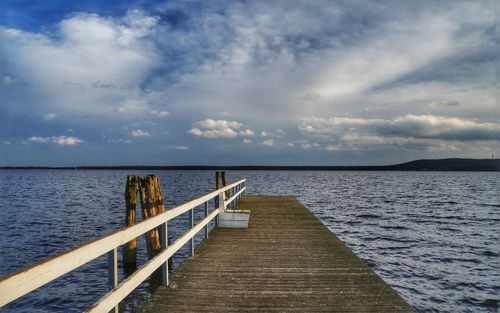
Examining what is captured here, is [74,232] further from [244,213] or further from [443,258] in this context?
[443,258]

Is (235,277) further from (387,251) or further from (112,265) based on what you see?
(387,251)

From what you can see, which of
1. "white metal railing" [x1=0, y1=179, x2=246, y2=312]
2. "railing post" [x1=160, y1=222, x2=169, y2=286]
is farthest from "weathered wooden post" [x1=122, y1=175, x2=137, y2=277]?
"white metal railing" [x1=0, y1=179, x2=246, y2=312]

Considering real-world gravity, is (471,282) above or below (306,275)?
below

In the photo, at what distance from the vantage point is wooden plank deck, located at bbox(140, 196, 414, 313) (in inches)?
198

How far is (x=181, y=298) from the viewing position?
524 centimetres

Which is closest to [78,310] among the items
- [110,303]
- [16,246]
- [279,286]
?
[279,286]

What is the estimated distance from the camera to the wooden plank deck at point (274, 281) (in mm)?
5023

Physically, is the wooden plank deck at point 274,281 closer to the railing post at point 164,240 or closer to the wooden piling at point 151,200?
the railing post at point 164,240

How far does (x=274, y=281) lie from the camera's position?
239 inches

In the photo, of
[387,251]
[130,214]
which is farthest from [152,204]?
[387,251]

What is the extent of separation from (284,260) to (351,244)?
35.2ft

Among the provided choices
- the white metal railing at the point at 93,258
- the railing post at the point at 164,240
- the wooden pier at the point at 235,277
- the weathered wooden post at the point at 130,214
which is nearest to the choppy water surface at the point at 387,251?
the weathered wooden post at the point at 130,214

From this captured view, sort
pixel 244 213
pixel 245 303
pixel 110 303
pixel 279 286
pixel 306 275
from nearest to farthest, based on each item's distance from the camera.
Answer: pixel 110 303
pixel 245 303
pixel 279 286
pixel 306 275
pixel 244 213

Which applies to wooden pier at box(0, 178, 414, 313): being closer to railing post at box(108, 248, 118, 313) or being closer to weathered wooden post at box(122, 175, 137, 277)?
railing post at box(108, 248, 118, 313)
